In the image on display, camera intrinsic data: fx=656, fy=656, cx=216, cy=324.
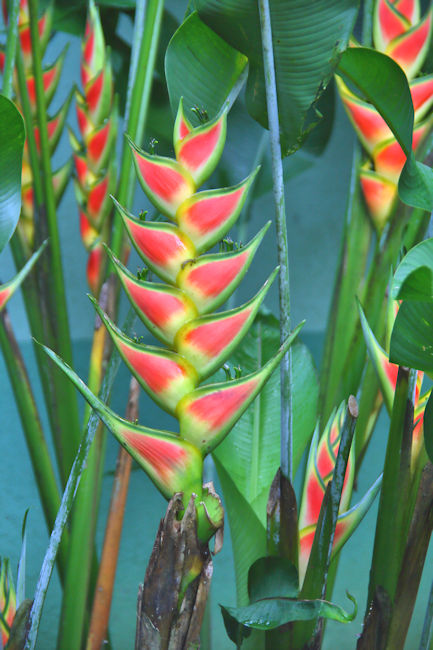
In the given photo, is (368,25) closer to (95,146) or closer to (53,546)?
(95,146)

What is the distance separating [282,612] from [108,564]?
0.24 m

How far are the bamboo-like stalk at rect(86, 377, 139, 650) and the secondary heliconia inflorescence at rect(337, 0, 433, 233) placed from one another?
264mm

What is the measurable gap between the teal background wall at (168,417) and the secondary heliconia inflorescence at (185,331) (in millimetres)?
360

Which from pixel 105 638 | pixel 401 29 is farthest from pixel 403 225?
pixel 105 638

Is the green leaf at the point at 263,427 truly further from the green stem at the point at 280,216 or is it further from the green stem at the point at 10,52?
the green stem at the point at 10,52

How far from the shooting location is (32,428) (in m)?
0.53

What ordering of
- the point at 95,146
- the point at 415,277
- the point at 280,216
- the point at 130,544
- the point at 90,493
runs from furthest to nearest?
the point at 130,544
the point at 95,146
the point at 90,493
the point at 280,216
the point at 415,277

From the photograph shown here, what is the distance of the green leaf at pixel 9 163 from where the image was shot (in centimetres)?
31

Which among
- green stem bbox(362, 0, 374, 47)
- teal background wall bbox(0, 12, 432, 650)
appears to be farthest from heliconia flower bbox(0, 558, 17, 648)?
green stem bbox(362, 0, 374, 47)

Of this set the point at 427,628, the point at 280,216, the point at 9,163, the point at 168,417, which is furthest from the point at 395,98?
the point at 168,417

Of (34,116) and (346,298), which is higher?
(34,116)

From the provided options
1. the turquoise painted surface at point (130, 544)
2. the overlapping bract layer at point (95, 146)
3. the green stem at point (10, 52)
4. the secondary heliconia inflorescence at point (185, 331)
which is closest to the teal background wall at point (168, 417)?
the turquoise painted surface at point (130, 544)

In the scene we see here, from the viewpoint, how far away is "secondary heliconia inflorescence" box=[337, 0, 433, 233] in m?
0.52

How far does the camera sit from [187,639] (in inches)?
10.9
